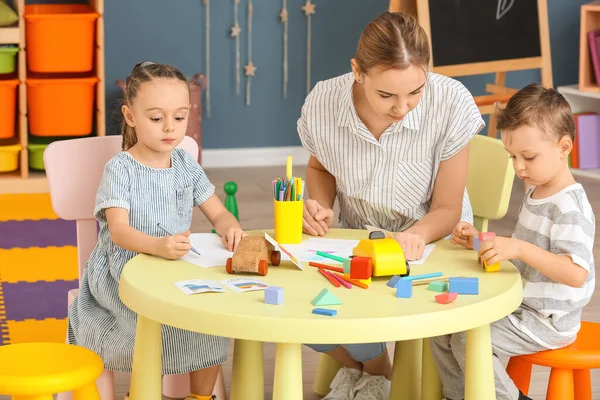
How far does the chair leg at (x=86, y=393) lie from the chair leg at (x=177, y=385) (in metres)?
0.53

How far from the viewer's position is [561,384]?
70.2 inches

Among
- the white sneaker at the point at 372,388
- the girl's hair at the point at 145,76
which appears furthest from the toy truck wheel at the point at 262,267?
the white sneaker at the point at 372,388

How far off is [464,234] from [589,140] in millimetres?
3615

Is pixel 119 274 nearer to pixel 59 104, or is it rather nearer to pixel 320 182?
pixel 320 182

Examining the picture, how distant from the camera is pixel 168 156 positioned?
2.00 meters

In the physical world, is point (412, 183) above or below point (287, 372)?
above

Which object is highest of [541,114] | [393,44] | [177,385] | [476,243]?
[393,44]

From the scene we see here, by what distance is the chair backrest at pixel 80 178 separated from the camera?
6.84ft

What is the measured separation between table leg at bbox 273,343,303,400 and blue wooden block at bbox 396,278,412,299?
18 centimetres

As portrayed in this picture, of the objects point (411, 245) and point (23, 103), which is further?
point (23, 103)

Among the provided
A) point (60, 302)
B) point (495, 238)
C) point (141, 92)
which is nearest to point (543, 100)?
point (495, 238)

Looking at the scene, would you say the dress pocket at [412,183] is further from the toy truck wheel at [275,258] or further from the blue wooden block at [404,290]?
the blue wooden block at [404,290]

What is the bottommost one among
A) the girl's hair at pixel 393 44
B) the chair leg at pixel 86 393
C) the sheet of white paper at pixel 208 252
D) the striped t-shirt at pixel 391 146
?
the chair leg at pixel 86 393

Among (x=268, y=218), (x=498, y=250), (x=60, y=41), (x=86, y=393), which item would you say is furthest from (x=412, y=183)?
(x=60, y=41)
